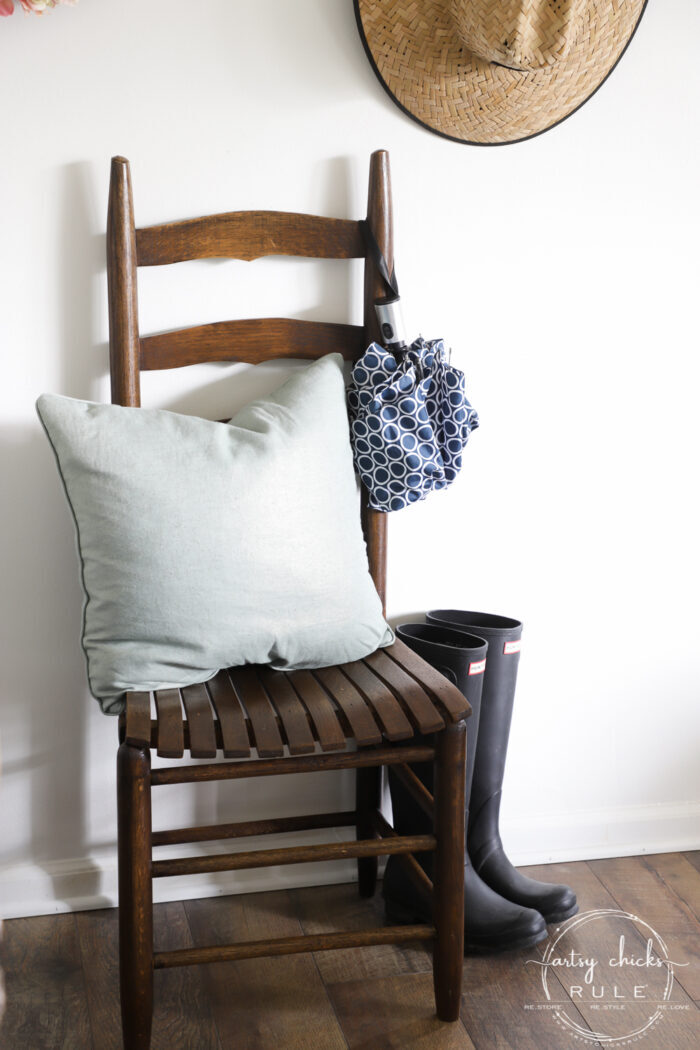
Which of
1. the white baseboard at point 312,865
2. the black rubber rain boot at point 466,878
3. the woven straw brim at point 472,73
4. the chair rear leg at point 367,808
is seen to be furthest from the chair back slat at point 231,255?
the white baseboard at point 312,865

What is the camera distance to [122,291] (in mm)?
1422

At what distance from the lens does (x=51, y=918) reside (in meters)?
1.57

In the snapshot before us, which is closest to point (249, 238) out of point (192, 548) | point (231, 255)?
point (231, 255)

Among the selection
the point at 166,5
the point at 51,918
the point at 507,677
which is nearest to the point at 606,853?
the point at 507,677

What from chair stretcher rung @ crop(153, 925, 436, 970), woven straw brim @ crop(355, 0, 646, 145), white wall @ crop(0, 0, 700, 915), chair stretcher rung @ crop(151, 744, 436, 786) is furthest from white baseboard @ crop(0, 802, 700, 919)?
woven straw brim @ crop(355, 0, 646, 145)

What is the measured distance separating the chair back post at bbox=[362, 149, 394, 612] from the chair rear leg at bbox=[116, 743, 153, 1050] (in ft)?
1.87

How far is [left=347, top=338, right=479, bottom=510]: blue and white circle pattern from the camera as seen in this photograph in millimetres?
1488

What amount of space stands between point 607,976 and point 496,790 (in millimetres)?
319

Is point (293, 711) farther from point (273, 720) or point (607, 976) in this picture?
point (607, 976)

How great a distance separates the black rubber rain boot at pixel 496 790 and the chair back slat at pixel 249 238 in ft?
2.17

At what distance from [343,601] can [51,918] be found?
75 cm

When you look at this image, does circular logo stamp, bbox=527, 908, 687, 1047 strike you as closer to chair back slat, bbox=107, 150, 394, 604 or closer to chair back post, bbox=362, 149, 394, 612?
chair back post, bbox=362, 149, 394, 612

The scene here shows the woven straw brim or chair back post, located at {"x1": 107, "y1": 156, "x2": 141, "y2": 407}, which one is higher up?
the woven straw brim

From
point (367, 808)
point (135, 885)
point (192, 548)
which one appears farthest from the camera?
point (367, 808)
